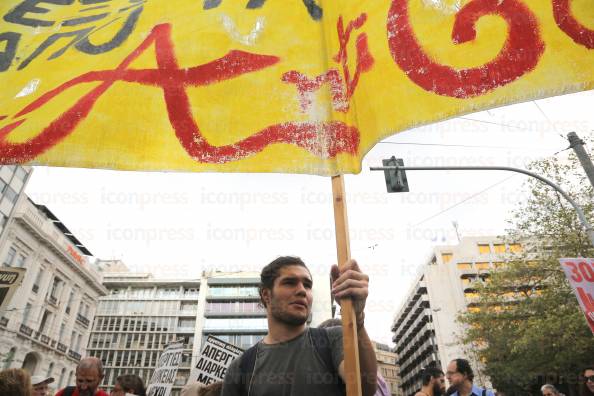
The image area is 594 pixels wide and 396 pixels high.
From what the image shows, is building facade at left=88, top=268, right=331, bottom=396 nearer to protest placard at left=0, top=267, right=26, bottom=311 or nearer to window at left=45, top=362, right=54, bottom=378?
window at left=45, top=362, right=54, bottom=378

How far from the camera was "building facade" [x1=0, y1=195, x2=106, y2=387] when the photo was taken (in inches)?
1172

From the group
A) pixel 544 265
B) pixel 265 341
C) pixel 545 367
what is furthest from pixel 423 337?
pixel 265 341

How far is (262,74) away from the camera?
2246 mm

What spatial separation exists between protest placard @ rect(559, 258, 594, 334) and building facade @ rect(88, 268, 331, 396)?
54615 millimetres

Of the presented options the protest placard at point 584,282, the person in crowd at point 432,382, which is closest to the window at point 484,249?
the person in crowd at point 432,382

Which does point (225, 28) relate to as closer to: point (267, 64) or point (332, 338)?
point (267, 64)

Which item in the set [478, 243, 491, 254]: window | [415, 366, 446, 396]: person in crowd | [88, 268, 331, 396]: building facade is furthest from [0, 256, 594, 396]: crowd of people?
[478, 243, 491, 254]: window

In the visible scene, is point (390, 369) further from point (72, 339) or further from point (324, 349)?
point (324, 349)

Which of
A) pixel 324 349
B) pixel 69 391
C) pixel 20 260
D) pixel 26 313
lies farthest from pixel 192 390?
pixel 26 313

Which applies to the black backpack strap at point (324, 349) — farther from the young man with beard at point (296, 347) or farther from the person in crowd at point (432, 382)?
the person in crowd at point (432, 382)

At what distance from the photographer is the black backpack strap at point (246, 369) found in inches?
79.8

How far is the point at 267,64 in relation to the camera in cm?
227

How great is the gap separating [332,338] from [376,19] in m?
1.64

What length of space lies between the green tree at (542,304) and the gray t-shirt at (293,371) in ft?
57.6
